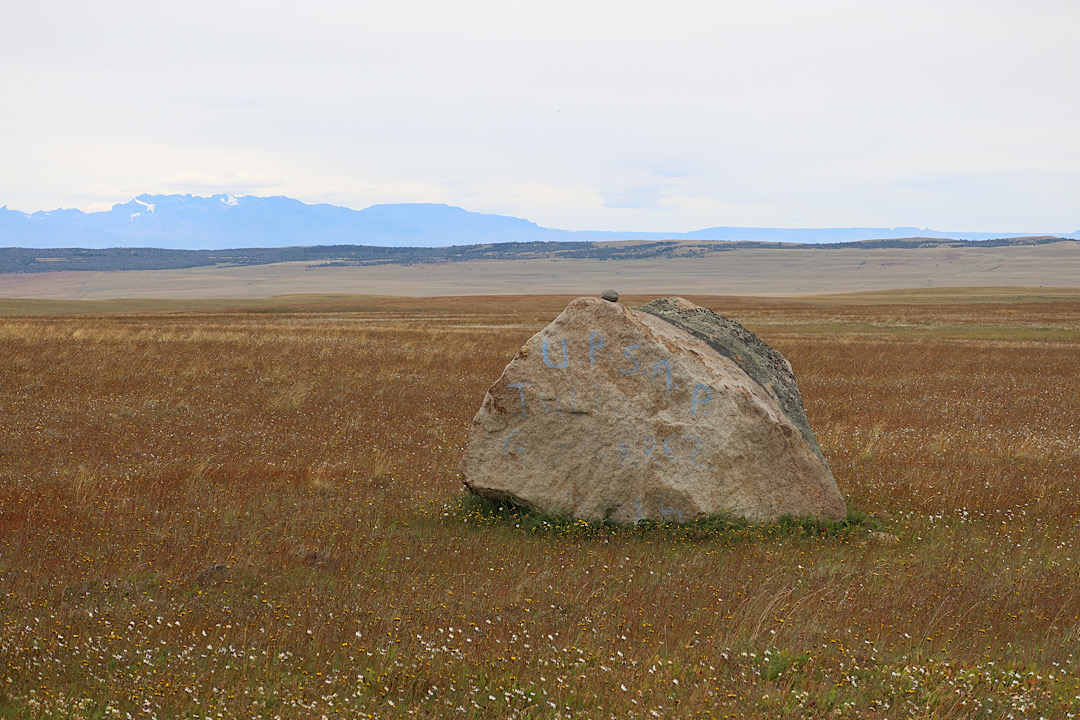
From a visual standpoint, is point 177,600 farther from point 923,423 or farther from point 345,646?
point 923,423

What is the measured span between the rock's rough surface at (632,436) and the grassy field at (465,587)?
47cm

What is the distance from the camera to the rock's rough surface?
10.6 meters

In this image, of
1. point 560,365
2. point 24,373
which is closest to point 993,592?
point 560,365

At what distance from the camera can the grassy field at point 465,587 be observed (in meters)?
6.08

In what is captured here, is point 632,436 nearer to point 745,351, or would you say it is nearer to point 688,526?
point 688,526

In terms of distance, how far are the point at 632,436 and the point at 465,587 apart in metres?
3.28

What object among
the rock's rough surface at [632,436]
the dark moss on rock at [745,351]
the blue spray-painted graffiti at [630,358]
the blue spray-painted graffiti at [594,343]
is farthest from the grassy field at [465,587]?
the blue spray-painted graffiti at [594,343]

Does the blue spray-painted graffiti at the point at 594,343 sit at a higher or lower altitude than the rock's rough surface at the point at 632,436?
higher

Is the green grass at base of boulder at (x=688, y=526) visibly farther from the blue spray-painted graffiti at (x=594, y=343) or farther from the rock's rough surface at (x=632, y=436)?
the blue spray-painted graffiti at (x=594, y=343)

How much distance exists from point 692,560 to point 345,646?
13.0ft

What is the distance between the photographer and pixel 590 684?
20.2ft

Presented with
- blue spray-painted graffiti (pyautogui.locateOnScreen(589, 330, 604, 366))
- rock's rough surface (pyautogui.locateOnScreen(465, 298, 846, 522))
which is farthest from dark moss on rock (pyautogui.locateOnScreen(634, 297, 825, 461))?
blue spray-painted graffiti (pyautogui.locateOnScreen(589, 330, 604, 366))

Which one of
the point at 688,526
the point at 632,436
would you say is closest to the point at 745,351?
the point at 632,436

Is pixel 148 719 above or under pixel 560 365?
under
